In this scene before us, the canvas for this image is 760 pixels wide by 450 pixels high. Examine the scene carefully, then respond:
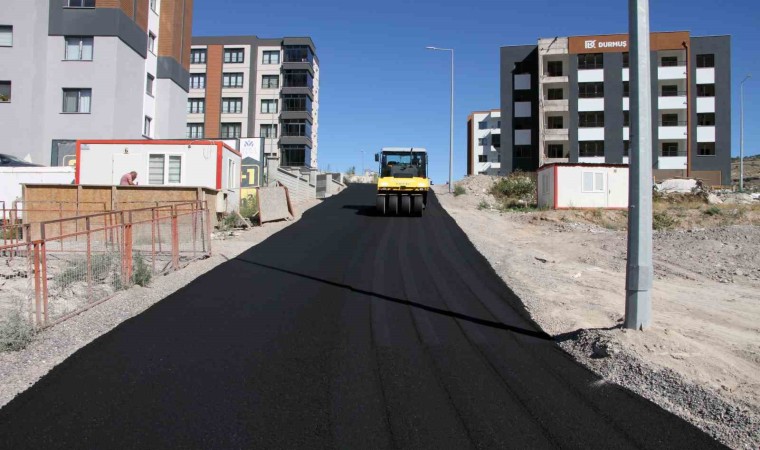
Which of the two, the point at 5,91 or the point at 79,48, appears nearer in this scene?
the point at 5,91

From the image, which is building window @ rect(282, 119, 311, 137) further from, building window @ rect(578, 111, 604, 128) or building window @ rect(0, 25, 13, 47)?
building window @ rect(0, 25, 13, 47)

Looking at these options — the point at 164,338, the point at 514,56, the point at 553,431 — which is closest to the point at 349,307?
the point at 164,338

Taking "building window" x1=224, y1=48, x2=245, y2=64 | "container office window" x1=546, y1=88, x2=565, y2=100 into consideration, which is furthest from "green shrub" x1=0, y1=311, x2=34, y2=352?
"building window" x1=224, y1=48, x2=245, y2=64

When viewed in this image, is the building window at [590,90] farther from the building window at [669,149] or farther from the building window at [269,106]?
the building window at [269,106]

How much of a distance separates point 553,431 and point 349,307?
195 inches

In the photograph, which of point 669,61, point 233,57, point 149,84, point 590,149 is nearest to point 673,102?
point 669,61

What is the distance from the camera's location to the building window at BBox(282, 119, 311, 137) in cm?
7050

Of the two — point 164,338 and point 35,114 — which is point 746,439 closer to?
point 164,338

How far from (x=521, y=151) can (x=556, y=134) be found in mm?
4107

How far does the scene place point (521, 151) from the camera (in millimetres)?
56844

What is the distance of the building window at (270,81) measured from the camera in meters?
71.4

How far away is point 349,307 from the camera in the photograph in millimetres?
9484

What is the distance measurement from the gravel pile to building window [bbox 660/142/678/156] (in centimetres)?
5041

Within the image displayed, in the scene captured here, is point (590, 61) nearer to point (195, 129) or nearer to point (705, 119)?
point (705, 119)
